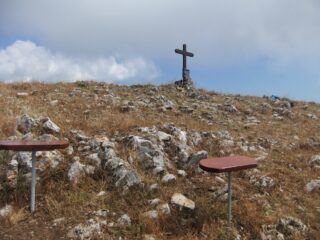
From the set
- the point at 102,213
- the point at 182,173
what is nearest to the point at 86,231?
the point at 102,213

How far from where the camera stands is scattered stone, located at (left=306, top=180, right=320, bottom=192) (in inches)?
348

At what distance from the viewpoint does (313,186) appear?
8898 millimetres

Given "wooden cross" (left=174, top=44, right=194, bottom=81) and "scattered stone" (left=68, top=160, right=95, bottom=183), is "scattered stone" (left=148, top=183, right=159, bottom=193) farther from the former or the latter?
"wooden cross" (left=174, top=44, right=194, bottom=81)

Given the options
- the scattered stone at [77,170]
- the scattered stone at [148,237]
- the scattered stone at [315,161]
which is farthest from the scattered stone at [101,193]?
the scattered stone at [315,161]

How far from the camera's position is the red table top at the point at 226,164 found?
681 centimetres

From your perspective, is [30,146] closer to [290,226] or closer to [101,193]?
[101,193]

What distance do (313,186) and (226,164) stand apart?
285 centimetres

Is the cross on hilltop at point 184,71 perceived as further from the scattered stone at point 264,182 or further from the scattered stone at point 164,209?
the scattered stone at point 164,209

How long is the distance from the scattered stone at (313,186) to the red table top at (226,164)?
2.14 metres

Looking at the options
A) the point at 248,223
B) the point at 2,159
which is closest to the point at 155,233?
the point at 248,223

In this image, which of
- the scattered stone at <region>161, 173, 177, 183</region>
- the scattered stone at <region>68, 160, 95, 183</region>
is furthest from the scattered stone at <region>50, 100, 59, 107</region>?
the scattered stone at <region>161, 173, 177, 183</region>

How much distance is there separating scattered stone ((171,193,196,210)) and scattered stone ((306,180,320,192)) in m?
2.74

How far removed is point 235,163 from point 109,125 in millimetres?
4618

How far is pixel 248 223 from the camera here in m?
7.34
